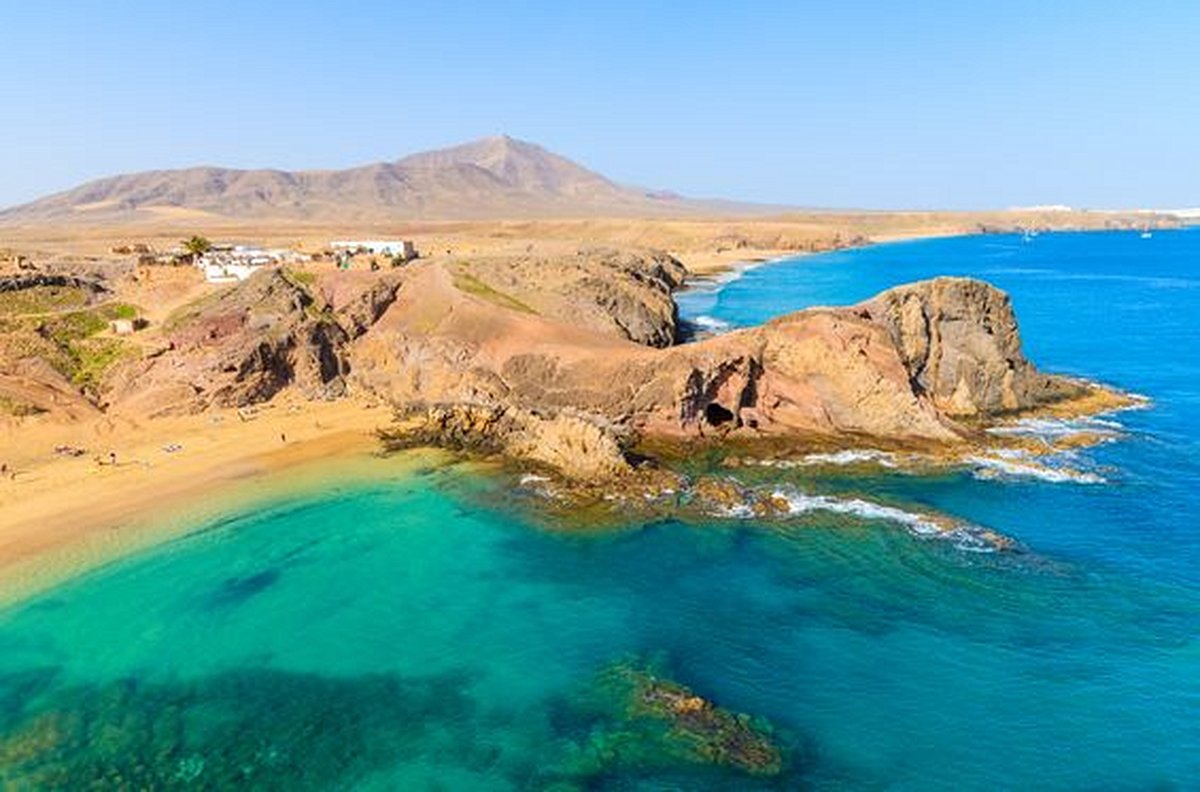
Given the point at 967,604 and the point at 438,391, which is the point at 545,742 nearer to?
the point at 967,604

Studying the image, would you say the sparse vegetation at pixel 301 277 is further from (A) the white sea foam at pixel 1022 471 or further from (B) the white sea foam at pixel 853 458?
(A) the white sea foam at pixel 1022 471

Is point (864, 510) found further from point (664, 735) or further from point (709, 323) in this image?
point (709, 323)

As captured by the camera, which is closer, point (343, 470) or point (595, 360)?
point (343, 470)

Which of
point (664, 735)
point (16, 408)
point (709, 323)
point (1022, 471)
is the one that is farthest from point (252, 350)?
point (1022, 471)

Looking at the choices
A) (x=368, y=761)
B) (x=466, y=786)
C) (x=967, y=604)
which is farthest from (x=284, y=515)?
(x=967, y=604)

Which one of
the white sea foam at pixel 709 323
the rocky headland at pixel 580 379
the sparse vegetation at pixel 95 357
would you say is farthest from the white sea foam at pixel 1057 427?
the sparse vegetation at pixel 95 357

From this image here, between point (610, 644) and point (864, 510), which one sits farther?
point (864, 510)

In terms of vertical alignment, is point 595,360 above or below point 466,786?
above

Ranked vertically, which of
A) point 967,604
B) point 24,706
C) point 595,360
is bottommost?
point 24,706
